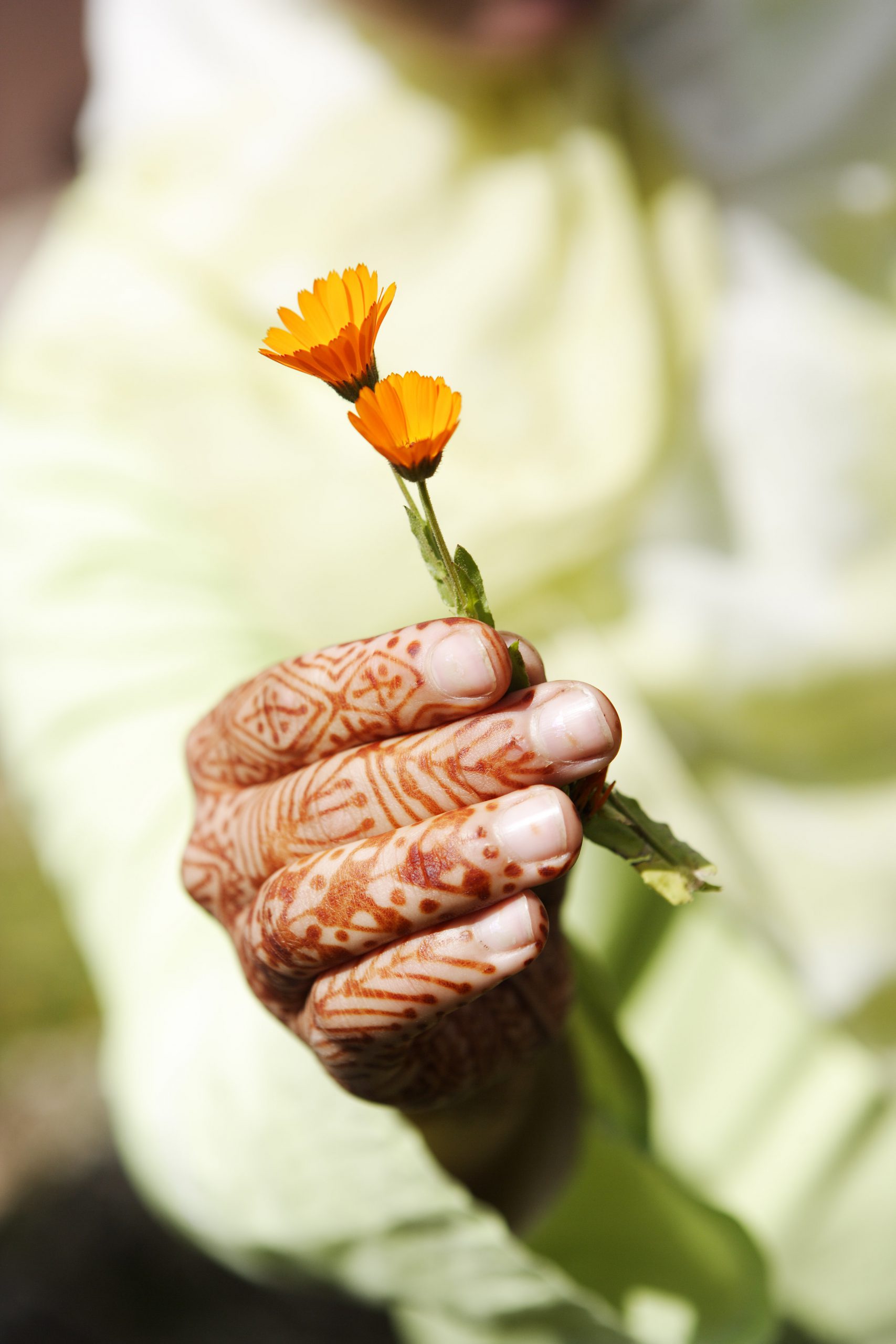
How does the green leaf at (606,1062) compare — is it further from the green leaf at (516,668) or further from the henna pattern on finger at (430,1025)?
the green leaf at (516,668)

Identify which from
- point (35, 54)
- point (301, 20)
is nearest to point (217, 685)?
point (301, 20)

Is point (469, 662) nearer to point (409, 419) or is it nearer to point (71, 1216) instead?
point (409, 419)

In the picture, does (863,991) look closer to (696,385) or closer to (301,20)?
(696,385)

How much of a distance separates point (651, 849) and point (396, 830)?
2.4 inches

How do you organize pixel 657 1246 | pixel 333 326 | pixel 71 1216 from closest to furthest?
1. pixel 333 326
2. pixel 657 1246
3. pixel 71 1216

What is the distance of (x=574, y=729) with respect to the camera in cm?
23

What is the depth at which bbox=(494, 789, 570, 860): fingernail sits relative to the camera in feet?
0.75

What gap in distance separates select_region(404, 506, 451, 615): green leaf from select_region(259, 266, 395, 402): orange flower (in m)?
0.03

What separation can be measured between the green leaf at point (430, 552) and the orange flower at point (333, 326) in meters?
0.03

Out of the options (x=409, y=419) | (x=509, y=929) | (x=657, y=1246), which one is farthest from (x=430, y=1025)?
(x=657, y=1246)

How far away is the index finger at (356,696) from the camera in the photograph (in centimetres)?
24

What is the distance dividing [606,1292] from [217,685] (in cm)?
32

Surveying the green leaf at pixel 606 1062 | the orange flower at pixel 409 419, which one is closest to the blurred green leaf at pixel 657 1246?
the green leaf at pixel 606 1062

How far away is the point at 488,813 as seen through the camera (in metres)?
0.23
